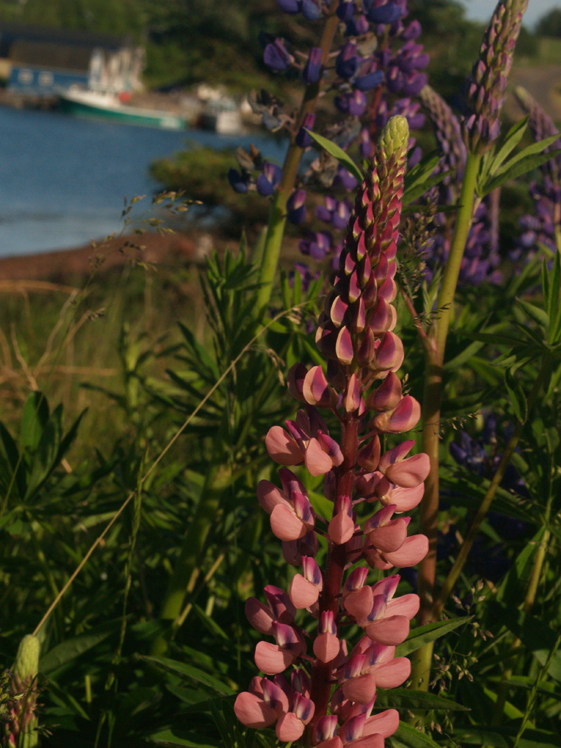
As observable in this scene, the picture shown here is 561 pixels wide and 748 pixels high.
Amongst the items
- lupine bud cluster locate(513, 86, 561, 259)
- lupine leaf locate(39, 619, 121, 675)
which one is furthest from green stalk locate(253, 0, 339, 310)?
lupine bud cluster locate(513, 86, 561, 259)

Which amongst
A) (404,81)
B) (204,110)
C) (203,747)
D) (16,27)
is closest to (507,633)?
(203,747)

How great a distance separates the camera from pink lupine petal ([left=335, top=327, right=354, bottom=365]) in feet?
2.19

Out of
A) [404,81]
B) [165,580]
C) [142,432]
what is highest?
[404,81]

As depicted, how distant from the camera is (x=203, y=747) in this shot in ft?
2.69

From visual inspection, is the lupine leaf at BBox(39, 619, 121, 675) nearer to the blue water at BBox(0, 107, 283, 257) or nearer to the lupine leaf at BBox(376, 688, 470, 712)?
the lupine leaf at BBox(376, 688, 470, 712)

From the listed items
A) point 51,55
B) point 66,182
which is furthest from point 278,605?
point 51,55

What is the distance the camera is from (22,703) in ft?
2.69

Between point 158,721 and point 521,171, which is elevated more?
point 521,171

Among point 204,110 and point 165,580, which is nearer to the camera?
point 165,580

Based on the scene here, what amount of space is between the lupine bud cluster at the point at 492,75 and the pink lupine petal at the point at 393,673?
0.75 meters

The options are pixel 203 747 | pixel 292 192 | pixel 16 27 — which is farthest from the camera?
pixel 16 27

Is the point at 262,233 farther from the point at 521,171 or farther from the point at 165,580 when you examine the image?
the point at 165,580

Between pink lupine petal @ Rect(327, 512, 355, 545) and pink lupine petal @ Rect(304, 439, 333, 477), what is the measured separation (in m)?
0.05

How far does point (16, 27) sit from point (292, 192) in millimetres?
58950
